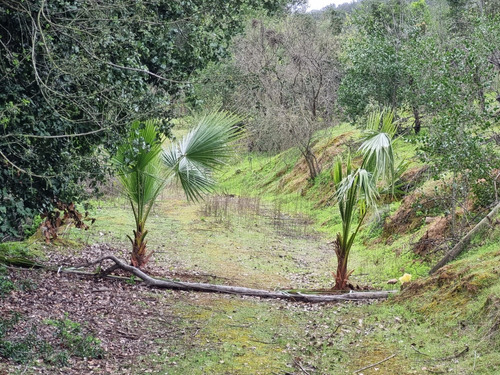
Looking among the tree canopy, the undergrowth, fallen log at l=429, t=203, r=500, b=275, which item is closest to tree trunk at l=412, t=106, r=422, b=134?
fallen log at l=429, t=203, r=500, b=275

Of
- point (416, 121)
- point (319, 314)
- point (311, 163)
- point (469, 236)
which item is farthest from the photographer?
point (311, 163)

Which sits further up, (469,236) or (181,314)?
(469,236)

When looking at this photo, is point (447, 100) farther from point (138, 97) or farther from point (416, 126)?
point (416, 126)

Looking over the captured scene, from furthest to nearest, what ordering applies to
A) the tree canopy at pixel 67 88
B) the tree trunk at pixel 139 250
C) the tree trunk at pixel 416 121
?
the tree trunk at pixel 416 121
the tree trunk at pixel 139 250
the tree canopy at pixel 67 88

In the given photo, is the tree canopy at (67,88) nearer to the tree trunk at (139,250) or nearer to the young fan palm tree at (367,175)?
the tree trunk at (139,250)

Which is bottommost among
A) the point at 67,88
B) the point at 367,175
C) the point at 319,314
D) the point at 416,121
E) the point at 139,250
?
the point at 319,314

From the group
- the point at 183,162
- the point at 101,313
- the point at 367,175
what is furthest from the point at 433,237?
the point at 101,313

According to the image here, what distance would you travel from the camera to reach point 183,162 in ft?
30.2

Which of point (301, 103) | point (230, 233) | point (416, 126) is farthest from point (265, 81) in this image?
point (230, 233)

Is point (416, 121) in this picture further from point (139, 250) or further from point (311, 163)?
point (139, 250)

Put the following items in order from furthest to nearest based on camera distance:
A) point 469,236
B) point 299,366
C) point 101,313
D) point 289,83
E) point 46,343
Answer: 1. point 289,83
2. point 469,236
3. point 101,313
4. point 299,366
5. point 46,343

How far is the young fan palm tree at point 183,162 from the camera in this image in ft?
29.7

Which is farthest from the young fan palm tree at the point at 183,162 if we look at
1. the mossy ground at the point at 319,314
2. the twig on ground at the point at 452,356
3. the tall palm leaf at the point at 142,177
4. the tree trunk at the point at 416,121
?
the tree trunk at the point at 416,121

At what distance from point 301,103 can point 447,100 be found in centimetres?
1485
